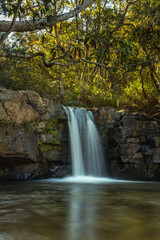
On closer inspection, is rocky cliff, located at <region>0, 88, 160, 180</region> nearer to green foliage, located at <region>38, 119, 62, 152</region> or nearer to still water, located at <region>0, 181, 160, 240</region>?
green foliage, located at <region>38, 119, 62, 152</region>

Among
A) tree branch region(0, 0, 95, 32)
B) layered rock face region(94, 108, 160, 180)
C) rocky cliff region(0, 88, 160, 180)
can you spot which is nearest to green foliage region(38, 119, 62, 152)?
rocky cliff region(0, 88, 160, 180)

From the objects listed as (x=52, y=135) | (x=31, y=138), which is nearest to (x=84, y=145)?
(x=52, y=135)

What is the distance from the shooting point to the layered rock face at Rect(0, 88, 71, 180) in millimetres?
9492

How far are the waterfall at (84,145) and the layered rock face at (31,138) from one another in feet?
1.17

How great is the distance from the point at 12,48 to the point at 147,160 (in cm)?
911

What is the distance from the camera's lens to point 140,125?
→ 12.1 m

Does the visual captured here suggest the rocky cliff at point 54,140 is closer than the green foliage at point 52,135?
Yes

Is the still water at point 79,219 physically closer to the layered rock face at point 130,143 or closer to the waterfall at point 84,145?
the waterfall at point 84,145

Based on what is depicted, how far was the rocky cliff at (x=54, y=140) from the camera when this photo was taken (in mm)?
9617

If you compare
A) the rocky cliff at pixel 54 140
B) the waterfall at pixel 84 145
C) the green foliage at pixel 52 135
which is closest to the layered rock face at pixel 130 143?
the rocky cliff at pixel 54 140

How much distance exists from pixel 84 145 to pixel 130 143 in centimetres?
219

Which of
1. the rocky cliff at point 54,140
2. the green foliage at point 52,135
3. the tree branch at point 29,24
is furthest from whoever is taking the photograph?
the green foliage at point 52,135

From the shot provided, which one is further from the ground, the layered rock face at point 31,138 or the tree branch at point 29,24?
the tree branch at point 29,24

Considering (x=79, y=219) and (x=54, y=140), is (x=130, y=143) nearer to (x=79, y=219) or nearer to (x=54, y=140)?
(x=54, y=140)
